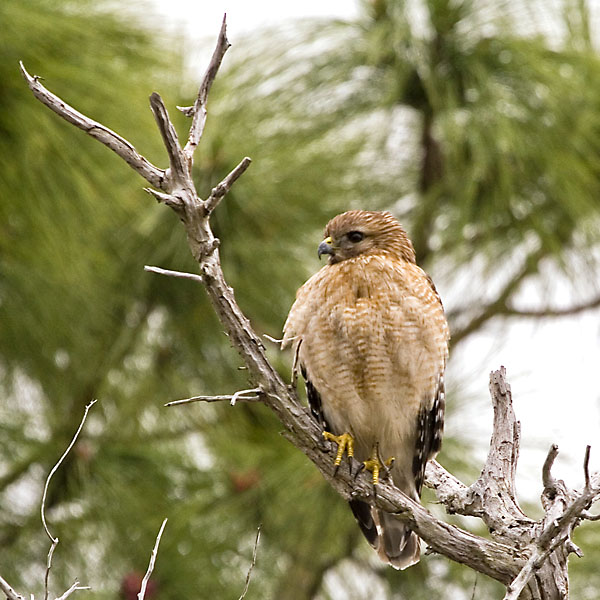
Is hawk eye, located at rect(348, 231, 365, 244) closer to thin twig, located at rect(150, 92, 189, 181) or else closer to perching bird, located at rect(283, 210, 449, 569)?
perching bird, located at rect(283, 210, 449, 569)

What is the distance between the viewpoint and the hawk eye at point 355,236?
330cm

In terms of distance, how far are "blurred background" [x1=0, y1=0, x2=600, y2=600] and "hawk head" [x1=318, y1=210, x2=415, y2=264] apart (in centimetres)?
120

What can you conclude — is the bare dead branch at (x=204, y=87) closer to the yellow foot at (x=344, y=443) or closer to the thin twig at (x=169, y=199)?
the thin twig at (x=169, y=199)

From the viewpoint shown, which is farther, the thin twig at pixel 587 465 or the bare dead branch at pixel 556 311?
the bare dead branch at pixel 556 311

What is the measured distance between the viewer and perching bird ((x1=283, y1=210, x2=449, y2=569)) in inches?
116

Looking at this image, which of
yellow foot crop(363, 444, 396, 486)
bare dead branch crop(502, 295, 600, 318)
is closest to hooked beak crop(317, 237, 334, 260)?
yellow foot crop(363, 444, 396, 486)

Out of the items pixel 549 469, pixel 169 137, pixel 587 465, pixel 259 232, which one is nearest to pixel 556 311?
pixel 259 232

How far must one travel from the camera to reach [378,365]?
9.62 ft

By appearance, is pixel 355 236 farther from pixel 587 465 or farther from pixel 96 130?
pixel 587 465

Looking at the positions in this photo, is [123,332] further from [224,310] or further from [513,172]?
[224,310]

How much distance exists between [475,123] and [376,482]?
232cm

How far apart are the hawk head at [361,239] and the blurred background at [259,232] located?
3.92ft

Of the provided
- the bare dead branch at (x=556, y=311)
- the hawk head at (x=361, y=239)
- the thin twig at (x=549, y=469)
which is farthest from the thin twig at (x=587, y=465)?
the bare dead branch at (x=556, y=311)

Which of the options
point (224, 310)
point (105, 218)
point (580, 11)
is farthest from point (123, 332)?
point (224, 310)
